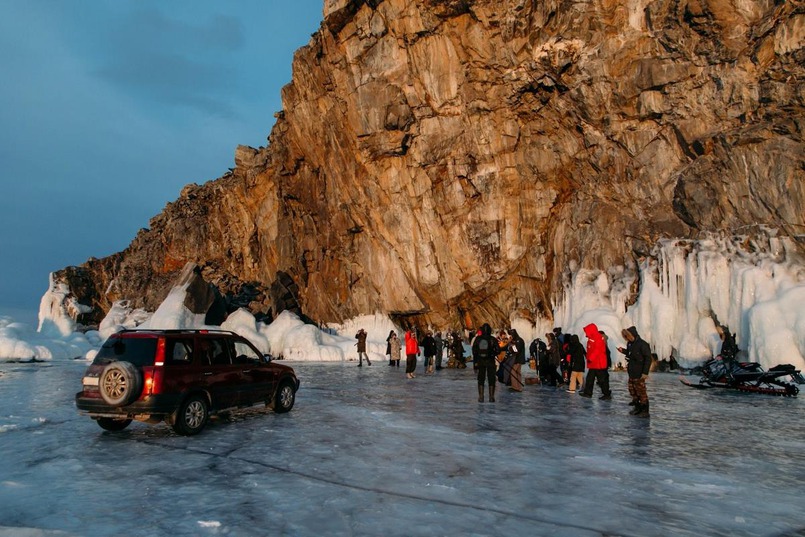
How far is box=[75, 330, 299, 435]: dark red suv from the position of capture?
910 centimetres

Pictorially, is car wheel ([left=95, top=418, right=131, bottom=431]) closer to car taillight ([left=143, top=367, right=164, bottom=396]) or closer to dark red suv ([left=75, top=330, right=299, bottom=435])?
dark red suv ([left=75, top=330, right=299, bottom=435])

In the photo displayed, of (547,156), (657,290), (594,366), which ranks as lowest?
(594,366)

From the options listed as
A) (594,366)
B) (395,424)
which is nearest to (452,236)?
(594,366)

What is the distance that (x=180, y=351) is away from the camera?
9.85 meters

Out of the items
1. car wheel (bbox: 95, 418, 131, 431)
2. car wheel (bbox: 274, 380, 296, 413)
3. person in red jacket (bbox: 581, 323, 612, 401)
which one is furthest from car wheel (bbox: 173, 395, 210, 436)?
person in red jacket (bbox: 581, 323, 612, 401)

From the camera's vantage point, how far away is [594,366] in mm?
15375

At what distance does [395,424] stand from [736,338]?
59.5ft

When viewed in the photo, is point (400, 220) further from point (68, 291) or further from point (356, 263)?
point (68, 291)

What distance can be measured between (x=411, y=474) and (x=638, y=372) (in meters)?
7.60

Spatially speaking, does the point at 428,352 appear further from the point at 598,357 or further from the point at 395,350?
the point at 598,357

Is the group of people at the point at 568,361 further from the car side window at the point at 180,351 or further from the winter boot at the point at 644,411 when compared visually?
the car side window at the point at 180,351

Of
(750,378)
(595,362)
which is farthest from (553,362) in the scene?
(750,378)

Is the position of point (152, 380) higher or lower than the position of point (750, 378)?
higher

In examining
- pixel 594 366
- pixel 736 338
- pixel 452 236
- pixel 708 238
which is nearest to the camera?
pixel 594 366
